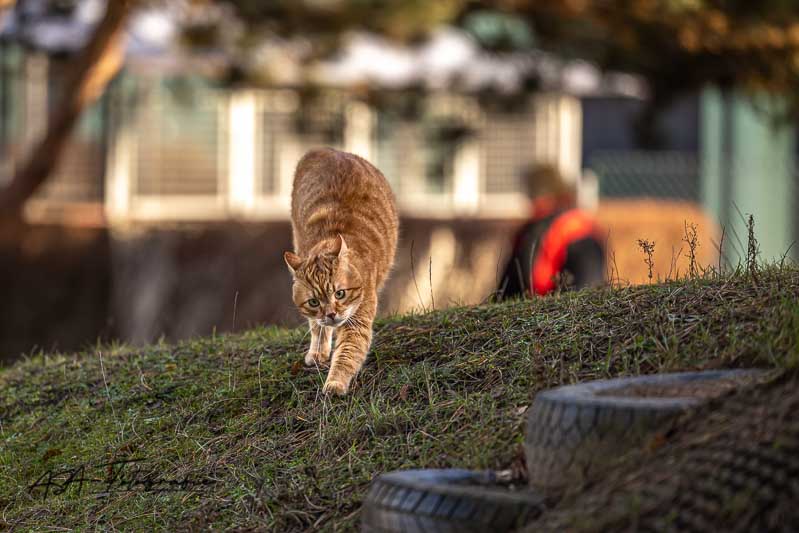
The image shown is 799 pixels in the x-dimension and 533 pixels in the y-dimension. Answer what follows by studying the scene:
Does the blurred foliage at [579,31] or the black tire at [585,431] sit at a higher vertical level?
the blurred foliage at [579,31]

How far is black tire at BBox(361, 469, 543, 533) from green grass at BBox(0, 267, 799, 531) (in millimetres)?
551

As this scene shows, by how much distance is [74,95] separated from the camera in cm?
1528

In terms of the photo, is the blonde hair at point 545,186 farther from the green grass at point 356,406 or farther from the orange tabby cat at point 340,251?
the green grass at point 356,406

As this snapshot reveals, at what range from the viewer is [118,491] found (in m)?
6.04

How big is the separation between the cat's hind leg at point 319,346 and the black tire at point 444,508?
223cm

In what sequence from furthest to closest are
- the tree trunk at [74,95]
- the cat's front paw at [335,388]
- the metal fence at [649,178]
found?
1. the metal fence at [649,178]
2. the tree trunk at [74,95]
3. the cat's front paw at [335,388]

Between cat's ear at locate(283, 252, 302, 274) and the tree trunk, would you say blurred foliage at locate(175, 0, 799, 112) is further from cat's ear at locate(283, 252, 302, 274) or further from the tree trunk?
cat's ear at locate(283, 252, 302, 274)

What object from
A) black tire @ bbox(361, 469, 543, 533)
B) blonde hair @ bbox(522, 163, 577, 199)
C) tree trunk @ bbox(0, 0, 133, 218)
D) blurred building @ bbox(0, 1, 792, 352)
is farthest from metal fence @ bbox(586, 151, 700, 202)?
black tire @ bbox(361, 469, 543, 533)

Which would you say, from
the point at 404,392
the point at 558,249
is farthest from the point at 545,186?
the point at 404,392

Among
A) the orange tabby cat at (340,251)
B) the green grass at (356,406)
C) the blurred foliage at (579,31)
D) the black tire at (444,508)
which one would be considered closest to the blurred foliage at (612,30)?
the blurred foliage at (579,31)

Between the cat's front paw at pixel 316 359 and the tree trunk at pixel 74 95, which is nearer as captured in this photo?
the cat's front paw at pixel 316 359

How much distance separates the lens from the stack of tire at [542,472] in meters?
4.34

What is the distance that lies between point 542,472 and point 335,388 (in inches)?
73.1

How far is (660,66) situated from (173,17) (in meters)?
5.47
